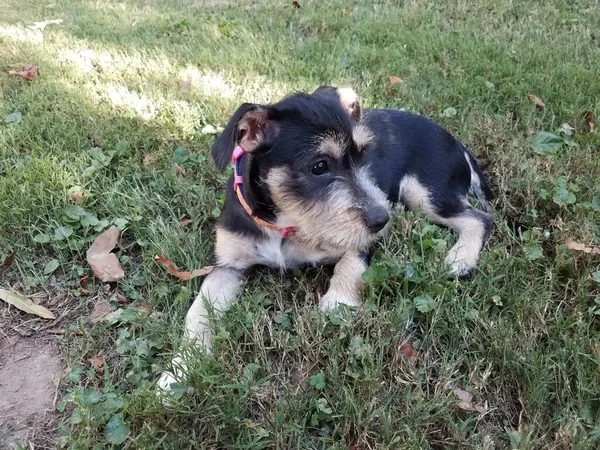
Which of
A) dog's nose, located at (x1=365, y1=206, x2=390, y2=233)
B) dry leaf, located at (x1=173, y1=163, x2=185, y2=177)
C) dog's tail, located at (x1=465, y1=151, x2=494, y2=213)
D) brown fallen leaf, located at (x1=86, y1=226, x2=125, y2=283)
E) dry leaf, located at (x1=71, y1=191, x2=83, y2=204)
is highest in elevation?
dog's nose, located at (x1=365, y1=206, x2=390, y2=233)

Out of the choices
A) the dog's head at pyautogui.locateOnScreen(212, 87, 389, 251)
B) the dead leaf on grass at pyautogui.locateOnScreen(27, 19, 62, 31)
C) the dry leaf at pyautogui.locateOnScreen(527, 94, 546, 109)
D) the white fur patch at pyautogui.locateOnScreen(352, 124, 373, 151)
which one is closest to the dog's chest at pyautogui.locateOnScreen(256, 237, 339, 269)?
the dog's head at pyautogui.locateOnScreen(212, 87, 389, 251)

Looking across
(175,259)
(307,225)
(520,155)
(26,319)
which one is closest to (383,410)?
(307,225)

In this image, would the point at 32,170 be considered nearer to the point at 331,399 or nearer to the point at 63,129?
the point at 63,129

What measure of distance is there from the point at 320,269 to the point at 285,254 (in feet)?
0.93

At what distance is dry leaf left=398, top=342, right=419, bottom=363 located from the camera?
2.60 meters

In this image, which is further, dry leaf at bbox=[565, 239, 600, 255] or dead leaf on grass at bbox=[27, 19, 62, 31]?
dead leaf on grass at bbox=[27, 19, 62, 31]

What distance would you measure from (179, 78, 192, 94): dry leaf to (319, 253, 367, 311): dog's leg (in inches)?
122

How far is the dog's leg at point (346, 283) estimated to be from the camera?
2.97 m

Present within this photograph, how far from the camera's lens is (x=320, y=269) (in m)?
3.38

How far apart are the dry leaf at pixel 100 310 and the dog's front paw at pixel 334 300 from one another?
132cm

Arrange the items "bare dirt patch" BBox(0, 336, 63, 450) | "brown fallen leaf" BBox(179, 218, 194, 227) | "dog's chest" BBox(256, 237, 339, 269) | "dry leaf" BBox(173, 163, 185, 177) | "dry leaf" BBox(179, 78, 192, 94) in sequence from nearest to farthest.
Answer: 1. "bare dirt patch" BBox(0, 336, 63, 450)
2. "dog's chest" BBox(256, 237, 339, 269)
3. "brown fallen leaf" BBox(179, 218, 194, 227)
4. "dry leaf" BBox(173, 163, 185, 177)
5. "dry leaf" BBox(179, 78, 192, 94)

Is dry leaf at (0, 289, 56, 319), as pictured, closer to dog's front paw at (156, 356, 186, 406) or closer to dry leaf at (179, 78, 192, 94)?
dog's front paw at (156, 356, 186, 406)

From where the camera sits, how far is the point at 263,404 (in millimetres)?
2426

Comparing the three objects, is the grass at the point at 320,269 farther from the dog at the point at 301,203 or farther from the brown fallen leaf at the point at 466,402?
the dog at the point at 301,203
